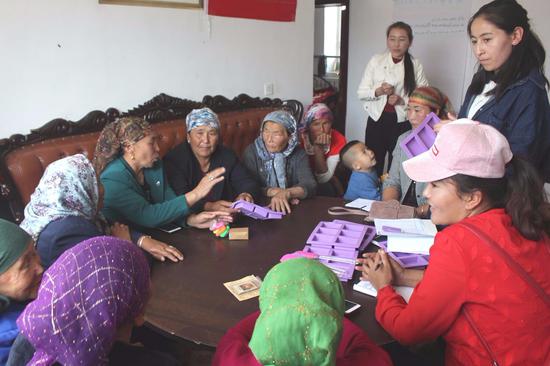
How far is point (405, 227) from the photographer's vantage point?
198 centimetres

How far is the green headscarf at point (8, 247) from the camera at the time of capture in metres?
1.15

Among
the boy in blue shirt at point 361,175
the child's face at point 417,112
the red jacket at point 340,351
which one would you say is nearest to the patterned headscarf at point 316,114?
the boy in blue shirt at point 361,175

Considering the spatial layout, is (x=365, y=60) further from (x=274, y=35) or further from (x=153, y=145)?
(x=153, y=145)

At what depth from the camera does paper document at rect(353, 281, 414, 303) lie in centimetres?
155

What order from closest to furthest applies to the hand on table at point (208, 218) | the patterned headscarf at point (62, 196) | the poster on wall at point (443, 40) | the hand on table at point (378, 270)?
the hand on table at point (378, 270) < the patterned headscarf at point (62, 196) < the hand on table at point (208, 218) < the poster on wall at point (443, 40)

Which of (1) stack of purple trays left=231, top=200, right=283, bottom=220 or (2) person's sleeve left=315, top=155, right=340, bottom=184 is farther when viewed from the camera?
(2) person's sleeve left=315, top=155, right=340, bottom=184

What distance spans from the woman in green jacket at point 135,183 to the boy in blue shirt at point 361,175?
110 cm

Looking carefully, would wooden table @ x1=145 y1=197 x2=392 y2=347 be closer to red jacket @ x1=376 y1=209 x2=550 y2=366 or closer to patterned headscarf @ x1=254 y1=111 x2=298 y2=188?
red jacket @ x1=376 y1=209 x2=550 y2=366

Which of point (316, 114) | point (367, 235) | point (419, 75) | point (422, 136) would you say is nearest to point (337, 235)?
point (367, 235)

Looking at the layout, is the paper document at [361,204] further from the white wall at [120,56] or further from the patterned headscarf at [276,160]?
the white wall at [120,56]

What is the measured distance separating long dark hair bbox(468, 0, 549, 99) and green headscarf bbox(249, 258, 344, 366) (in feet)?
5.24

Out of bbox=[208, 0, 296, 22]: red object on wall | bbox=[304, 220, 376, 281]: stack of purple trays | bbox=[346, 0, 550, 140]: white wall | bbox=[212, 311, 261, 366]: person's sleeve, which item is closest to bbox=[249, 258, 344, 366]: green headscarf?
bbox=[212, 311, 261, 366]: person's sleeve

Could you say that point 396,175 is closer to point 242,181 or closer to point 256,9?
point 242,181

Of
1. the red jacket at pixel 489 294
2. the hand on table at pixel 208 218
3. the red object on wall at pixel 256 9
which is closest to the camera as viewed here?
the red jacket at pixel 489 294
